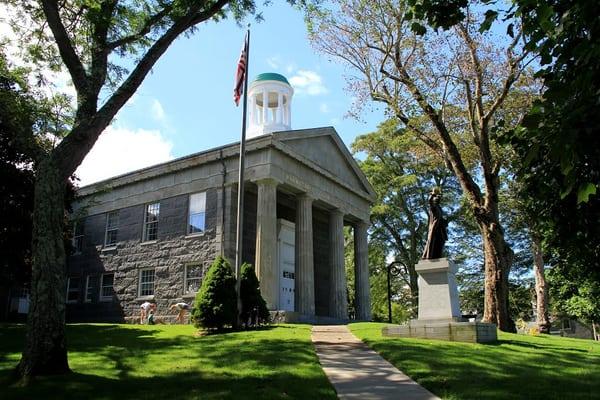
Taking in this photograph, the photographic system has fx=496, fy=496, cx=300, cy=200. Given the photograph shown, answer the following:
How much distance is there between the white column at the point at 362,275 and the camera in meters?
30.8

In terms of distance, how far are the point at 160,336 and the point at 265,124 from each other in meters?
21.4

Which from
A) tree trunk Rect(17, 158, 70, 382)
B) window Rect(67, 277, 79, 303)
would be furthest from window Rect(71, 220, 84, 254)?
tree trunk Rect(17, 158, 70, 382)

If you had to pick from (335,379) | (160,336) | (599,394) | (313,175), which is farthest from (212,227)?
(599,394)

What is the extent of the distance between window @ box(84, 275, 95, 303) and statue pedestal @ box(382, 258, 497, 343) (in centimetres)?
2155

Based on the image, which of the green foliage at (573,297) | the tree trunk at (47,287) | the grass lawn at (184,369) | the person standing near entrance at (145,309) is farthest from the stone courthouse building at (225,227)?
the green foliage at (573,297)

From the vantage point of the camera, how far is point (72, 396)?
25.4 ft

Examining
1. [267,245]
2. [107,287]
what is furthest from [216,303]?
[107,287]

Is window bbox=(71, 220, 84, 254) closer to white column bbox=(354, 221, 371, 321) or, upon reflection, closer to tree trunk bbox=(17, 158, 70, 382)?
white column bbox=(354, 221, 371, 321)

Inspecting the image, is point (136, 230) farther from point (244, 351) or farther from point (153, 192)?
point (244, 351)

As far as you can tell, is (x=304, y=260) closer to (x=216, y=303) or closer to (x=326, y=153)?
(x=326, y=153)

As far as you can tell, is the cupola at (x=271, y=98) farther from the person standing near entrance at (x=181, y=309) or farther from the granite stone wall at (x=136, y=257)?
the person standing near entrance at (x=181, y=309)

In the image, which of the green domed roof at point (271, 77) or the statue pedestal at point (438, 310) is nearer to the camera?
the statue pedestal at point (438, 310)

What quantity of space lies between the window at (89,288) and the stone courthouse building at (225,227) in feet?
0.20

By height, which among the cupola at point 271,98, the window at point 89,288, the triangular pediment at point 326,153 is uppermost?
the cupola at point 271,98
